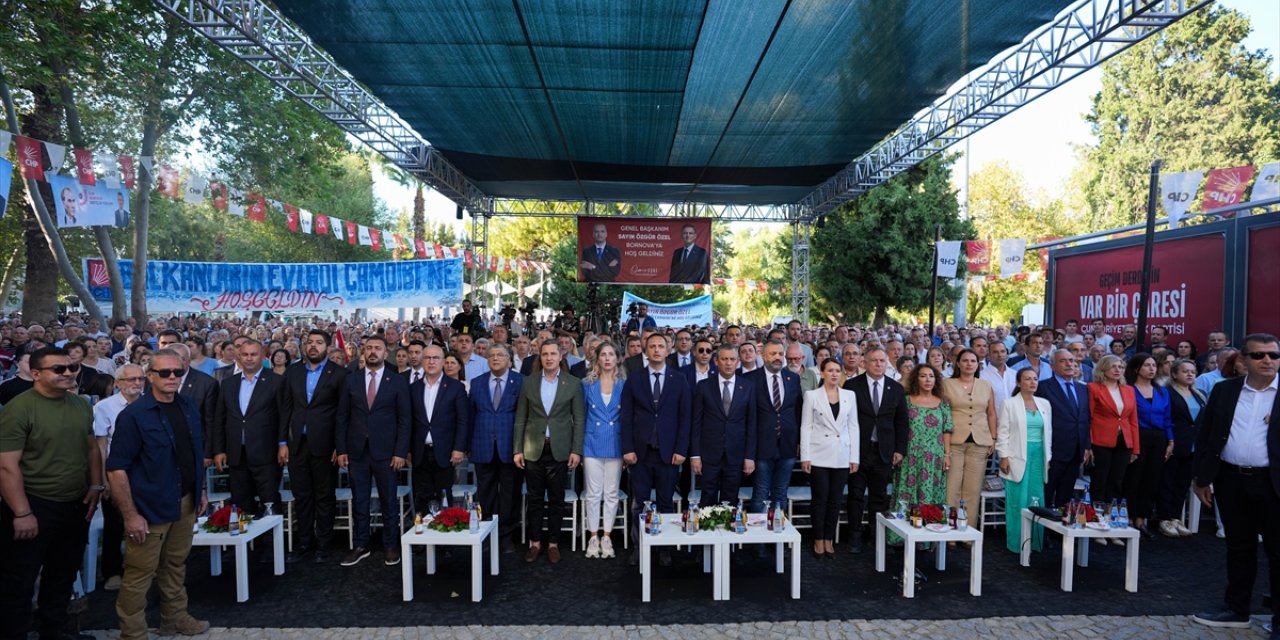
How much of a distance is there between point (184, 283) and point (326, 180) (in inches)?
174

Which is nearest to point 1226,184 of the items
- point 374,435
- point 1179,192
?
point 1179,192

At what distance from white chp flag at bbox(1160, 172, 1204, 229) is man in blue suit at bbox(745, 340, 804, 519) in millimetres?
8197

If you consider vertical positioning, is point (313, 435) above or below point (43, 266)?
below

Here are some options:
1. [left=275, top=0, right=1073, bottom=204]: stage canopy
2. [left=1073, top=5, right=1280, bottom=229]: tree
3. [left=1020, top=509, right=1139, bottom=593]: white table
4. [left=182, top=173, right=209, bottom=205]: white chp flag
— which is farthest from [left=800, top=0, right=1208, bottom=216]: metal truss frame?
[left=1073, top=5, right=1280, bottom=229]: tree

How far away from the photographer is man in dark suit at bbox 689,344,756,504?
16.0 feet

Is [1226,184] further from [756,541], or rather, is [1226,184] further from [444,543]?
[444,543]

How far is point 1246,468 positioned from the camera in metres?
3.82

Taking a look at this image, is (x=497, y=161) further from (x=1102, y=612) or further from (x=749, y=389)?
(x=1102, y=612)

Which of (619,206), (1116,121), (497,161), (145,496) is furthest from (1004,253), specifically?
(1116,121)

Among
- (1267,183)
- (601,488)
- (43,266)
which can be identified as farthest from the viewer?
(43,266)

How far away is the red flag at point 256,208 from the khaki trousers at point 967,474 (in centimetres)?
1421

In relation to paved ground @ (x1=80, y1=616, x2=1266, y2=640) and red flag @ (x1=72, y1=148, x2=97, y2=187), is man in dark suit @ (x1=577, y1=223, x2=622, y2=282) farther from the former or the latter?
paved ground @ (x1=80, y1=616, x2=1266, y2=640)

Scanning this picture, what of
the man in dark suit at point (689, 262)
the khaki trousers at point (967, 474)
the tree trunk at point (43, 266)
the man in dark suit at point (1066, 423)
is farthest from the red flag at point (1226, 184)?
the tree trunk at point (43, 266)

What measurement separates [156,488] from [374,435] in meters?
1.46
